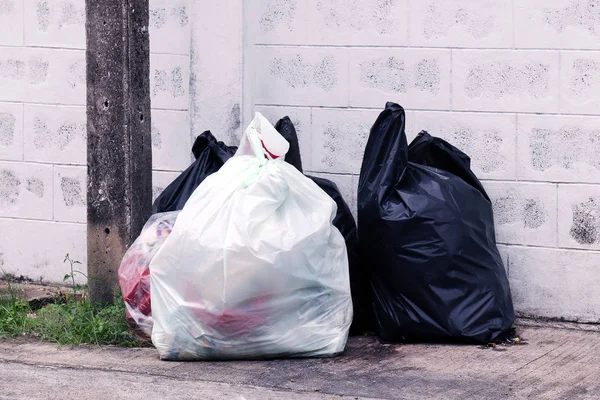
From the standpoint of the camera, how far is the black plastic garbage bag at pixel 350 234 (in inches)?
190

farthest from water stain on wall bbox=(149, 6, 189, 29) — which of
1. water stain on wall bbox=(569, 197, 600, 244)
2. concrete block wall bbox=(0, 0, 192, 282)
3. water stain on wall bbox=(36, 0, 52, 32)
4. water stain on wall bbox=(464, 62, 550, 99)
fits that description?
water stain on wall bbox=(569, 197, 600, 244)

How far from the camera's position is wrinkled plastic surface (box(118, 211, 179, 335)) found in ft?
15.0

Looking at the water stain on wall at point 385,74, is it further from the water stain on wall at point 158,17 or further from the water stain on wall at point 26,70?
the water stain on wall at point 26,70

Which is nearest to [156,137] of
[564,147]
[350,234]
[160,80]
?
[160,80]

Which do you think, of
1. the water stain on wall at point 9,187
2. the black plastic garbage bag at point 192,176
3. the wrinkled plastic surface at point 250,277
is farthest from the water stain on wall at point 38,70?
the wrinkled plastic surface at point 250,277

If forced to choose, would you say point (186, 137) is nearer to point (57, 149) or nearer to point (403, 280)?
point (57, 149)


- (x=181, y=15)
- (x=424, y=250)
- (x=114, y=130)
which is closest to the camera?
(x=424, y=250)

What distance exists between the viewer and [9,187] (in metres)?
5.80

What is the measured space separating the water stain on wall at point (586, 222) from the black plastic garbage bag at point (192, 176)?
63.6 inches

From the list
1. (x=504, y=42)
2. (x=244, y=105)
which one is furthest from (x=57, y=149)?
(x=504, y=42)

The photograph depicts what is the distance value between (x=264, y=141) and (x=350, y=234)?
26.1 inches

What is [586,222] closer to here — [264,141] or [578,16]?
[578,16]

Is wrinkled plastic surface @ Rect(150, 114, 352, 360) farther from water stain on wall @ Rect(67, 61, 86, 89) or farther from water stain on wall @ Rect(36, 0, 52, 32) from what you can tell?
water stain on wall @ Rect(36, 0, 52, 32)

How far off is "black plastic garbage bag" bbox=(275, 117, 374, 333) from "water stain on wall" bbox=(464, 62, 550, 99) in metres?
0.79
